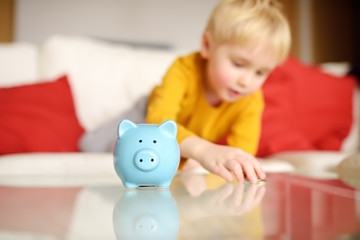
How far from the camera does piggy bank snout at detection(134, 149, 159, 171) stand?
1.80ft

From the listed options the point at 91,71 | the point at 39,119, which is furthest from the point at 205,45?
the point at 91,71

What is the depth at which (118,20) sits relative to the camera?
3684 mm

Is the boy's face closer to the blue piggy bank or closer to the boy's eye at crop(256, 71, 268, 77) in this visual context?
the boy's eye at crop(256, 71, 268, 77)

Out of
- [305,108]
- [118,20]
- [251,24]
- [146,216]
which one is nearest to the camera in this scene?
[146,216]

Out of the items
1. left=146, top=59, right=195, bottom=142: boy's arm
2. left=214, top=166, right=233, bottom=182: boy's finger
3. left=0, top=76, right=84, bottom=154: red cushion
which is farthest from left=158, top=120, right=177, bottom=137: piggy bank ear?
left=0, top=76, right=84, bottom=154: red cushion

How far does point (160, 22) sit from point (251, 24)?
295 centimetres

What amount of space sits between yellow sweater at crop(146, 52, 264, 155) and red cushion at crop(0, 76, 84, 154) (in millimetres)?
571

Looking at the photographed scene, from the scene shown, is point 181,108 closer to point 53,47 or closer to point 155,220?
point 155,220

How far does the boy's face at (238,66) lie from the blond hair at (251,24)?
0.02 meters

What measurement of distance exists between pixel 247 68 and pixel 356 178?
35 centimetres

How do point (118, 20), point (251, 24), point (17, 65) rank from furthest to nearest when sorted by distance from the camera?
point (118, 20) → point (17, 65) → point (251, 24)

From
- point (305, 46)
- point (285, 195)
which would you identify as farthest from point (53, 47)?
point (305, 46)

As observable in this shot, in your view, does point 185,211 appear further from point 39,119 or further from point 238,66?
point 39,119

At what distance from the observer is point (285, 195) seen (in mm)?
552
